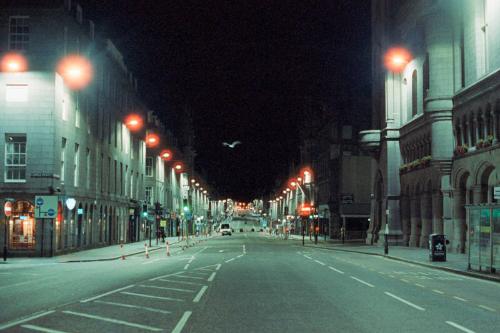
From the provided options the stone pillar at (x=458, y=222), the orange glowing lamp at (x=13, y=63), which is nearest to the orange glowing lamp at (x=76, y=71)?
the orange glowing lamp at (x=13, y=63)

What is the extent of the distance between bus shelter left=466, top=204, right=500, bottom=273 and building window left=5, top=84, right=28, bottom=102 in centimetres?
2733

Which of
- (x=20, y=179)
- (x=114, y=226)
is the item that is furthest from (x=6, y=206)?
(x=114, y=226)

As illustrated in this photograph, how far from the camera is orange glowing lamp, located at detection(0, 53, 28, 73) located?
41406 mm

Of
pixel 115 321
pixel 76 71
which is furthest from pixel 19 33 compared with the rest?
pixel 115 321

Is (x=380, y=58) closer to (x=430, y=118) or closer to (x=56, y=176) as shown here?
(x=430, y=118)

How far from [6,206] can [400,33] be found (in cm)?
3752

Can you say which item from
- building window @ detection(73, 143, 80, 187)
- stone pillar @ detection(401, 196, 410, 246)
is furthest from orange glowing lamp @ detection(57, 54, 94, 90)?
stone pillar @ detection(401, 196, 410, 246)

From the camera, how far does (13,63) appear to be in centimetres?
4138

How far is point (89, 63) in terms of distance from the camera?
5144cm

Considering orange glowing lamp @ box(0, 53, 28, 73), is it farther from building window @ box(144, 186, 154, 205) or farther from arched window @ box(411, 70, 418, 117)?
building window @ box(144, 186, 154, 205)

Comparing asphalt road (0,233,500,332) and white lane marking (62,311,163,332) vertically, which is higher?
white lane marking (62,311,163,332)

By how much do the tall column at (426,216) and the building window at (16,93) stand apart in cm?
3017

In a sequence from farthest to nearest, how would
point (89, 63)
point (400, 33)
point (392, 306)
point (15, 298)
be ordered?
point (400, 33) → point (89, 63) → point (15, 298) → point (392, 306)

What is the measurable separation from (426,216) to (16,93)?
31347mm
